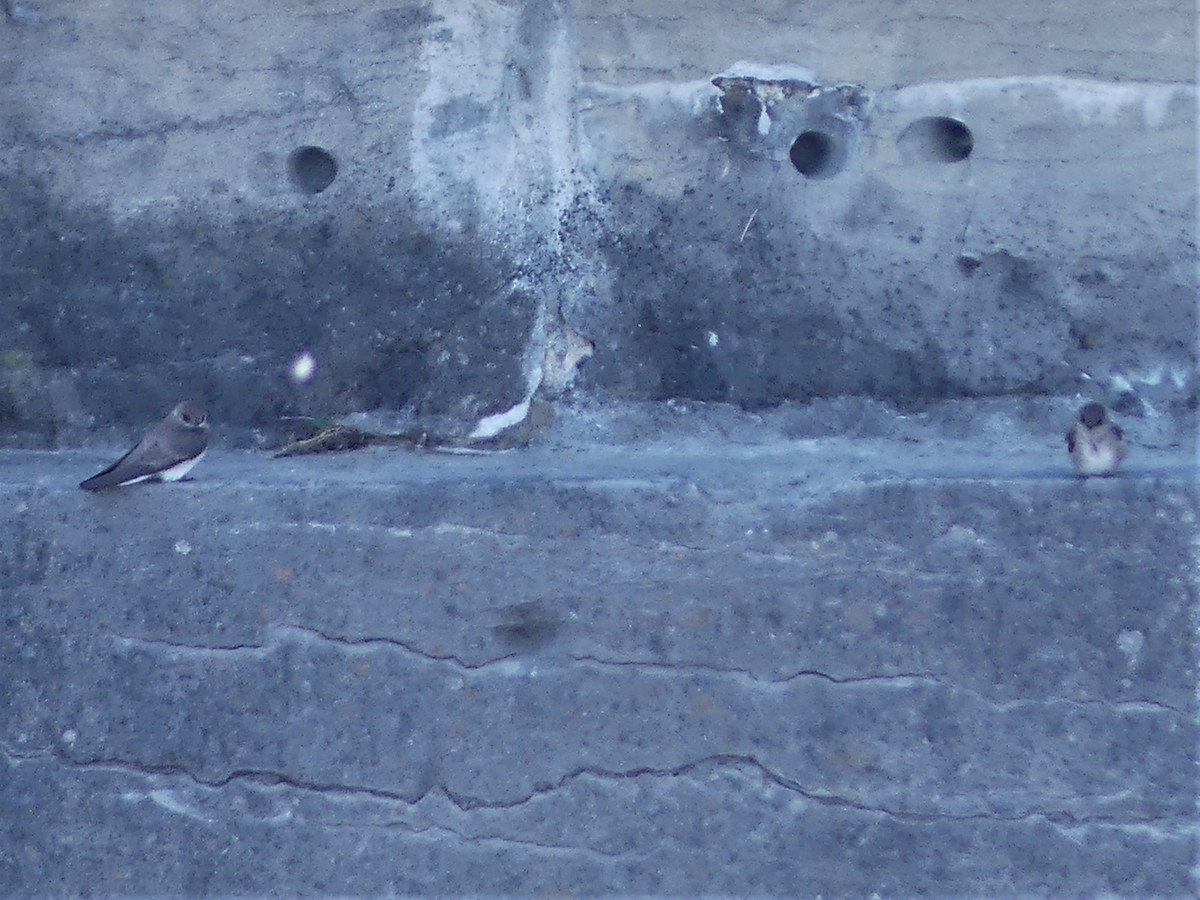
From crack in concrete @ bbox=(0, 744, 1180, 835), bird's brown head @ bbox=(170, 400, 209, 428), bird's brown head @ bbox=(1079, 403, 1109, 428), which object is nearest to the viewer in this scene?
crack in concrete @ bbox=(0, 744, 1180, 835)

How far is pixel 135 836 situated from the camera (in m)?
2.30

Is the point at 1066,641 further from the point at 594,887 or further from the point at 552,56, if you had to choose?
the point at 552,56

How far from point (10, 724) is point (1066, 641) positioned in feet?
6.55

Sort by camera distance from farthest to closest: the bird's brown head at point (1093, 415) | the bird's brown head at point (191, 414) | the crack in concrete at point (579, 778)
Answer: the bird's brown head at point (191, 414), the bird's brown head at point (1093, 415), the crack in concrete at point (579, 778)

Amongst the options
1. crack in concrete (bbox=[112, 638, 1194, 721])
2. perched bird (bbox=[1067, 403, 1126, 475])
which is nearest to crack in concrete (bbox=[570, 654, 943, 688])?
crack in concrete (bbox=[112, 638, 1194, 721])

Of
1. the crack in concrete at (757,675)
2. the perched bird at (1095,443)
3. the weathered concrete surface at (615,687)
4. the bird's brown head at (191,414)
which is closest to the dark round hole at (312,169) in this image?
the bird's brown head at (191,414)

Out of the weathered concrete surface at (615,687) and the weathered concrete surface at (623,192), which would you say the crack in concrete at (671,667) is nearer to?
the weathered concrete surface at (615,687)

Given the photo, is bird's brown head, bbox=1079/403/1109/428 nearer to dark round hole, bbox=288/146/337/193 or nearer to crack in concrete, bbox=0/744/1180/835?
crack in concrete, bbox=0/744/1180/835

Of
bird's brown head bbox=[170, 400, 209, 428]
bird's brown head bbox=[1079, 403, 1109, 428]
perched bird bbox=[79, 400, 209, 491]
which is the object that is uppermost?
bird's brown head bbox=[1079, 403, 1109, 428]

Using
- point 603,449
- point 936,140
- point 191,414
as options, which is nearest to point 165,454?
point 191,414

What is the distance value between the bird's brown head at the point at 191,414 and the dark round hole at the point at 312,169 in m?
0.52

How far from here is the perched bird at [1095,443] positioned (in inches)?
90.7

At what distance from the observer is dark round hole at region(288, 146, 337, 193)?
2.61 m

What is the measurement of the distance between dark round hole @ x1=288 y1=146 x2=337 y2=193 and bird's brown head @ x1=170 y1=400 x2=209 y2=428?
1.69 ft
